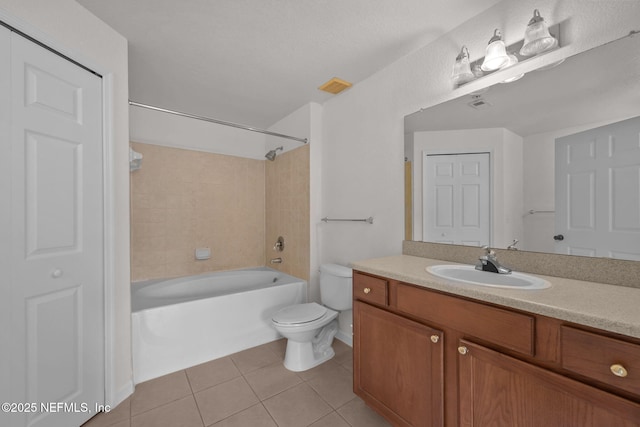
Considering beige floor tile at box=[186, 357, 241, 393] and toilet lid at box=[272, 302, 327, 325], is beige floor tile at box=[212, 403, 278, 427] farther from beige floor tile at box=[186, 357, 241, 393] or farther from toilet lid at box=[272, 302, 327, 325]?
toilet lid at box=[272, 302, 327, 325]

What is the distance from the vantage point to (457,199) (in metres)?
1.58

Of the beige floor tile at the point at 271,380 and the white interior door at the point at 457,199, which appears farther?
the beige floor tile at the point at 271,380

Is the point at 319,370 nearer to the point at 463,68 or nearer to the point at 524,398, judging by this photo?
the point at 524,398

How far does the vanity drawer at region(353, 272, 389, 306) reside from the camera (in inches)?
52.4

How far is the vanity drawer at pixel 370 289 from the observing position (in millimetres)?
1331

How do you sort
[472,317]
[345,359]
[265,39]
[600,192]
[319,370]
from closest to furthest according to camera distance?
[472,317]
[600,192]
[265,39]
[319,370]
[345,359]

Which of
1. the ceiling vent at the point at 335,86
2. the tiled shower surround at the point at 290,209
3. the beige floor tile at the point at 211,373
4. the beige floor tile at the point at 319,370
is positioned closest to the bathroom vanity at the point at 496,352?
the beige floor tile at the point at 319,370

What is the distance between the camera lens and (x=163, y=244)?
9.00 ft

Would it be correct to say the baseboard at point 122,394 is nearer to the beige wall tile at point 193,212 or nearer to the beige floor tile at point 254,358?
the beige floor tile at point 254,358

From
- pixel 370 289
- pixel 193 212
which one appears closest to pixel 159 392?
pixel 370 289

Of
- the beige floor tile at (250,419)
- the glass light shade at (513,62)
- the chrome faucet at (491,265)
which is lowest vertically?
the beige floor tile at (250,419)

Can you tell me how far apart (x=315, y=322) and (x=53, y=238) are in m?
1.58

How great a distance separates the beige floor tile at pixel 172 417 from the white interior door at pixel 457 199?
1.73 metres

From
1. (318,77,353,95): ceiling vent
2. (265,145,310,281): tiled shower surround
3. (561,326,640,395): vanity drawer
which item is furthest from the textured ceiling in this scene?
(561,326,640,395): vanity drawer
